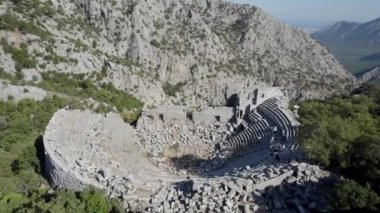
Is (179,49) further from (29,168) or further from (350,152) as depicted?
(350,152)

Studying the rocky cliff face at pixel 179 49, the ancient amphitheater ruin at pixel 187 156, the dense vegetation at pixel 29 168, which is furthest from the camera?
the rocky cliff face at pixel 179 49

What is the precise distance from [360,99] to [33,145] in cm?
2259

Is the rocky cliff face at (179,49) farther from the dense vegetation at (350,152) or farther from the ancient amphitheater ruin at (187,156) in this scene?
the dense vegetation at (350,152)

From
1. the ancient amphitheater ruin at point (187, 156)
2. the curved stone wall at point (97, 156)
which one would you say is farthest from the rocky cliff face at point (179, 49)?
the ancient amphitheater ruin at point (187, 156)

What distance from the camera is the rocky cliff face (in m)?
37.6

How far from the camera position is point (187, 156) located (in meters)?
27.3

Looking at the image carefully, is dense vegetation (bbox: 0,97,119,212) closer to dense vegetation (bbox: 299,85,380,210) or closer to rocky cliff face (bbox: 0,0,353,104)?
rocky cliff face (bbox: 0,0,353,104)

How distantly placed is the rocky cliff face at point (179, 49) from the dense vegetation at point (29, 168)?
6.93m

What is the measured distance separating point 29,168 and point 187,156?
35.1 feet

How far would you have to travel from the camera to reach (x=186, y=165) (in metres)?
25.9

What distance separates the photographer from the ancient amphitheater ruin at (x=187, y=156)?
54.9ft

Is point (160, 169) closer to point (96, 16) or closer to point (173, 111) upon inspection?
point (173, 111)

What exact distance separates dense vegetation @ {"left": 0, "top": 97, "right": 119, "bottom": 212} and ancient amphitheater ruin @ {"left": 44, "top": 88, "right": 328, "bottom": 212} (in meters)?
0.79

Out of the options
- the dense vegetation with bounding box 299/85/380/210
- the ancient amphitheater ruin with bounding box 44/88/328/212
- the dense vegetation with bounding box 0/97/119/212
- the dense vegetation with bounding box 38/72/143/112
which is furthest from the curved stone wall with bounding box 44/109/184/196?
the dense vegetation with bounding box 299/85/380/210
